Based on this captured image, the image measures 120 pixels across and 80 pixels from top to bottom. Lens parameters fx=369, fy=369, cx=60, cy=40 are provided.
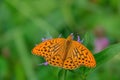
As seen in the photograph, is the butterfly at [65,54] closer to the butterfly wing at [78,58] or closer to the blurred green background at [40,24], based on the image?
the butterfly wing at [78,58]

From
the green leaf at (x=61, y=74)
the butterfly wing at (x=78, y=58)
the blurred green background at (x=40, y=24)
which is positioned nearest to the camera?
the butterfly wing at (x=78, y=58)

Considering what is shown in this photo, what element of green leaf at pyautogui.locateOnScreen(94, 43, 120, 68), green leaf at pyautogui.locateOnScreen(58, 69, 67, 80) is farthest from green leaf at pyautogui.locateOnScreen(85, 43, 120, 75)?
green leaf at pyautogui.locateOnScreen(58, 69, 67, 80)

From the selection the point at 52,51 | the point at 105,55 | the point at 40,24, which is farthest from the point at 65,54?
the point at 40,24

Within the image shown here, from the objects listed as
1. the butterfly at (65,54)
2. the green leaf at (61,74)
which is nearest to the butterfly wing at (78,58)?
the butterfly at (65,54)

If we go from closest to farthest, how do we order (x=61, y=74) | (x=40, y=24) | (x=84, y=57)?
(x=84, y=57)
(x=61, y=74)
(x=40, y=24)

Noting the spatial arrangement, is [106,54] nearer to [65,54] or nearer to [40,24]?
[65,54]

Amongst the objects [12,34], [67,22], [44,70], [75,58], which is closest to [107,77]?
[44,70]

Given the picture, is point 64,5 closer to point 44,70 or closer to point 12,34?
point 12,34

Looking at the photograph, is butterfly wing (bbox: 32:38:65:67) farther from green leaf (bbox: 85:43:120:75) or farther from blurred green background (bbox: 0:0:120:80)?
blurred green background (bbox: 0:0:120:80)
